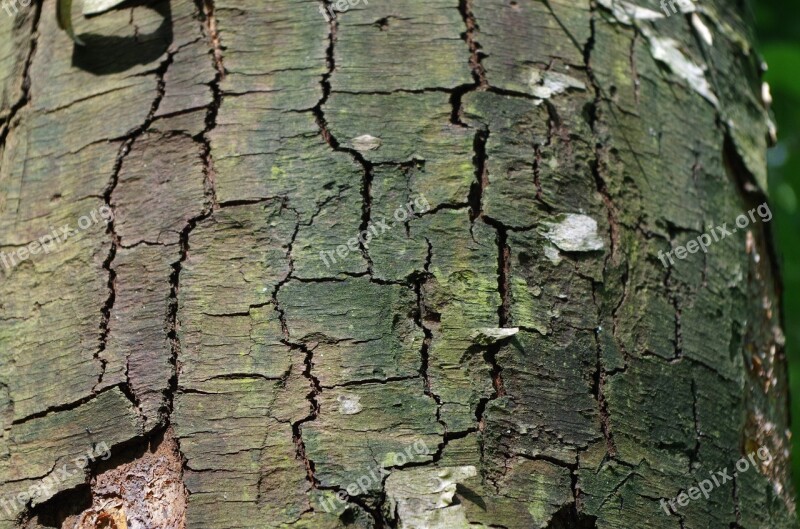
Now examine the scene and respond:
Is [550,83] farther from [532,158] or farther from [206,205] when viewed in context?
[206,205]

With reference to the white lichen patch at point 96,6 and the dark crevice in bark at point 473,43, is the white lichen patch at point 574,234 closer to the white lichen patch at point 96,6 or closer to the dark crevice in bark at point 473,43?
the dark crevice in bark at point 473,43

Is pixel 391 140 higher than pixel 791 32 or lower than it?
higher

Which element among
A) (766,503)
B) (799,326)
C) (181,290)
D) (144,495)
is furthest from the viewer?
(799,326)

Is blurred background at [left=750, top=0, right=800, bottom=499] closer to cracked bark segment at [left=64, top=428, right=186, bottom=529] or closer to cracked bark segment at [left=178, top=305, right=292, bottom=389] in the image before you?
cracked bark segment at [left=178, top=305, right=292, bottom=389]

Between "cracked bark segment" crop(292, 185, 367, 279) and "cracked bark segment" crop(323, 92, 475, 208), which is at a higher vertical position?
"cracked bark segment" crop(323, 92, 475, 208)

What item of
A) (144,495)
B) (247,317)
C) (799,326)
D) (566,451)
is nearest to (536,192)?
(566,451)

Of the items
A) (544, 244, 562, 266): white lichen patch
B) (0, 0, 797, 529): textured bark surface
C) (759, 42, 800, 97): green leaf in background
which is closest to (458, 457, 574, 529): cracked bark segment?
(0, 0, 797, 529): textured bark surface

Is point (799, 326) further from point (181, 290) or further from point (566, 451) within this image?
point (181, 290)
